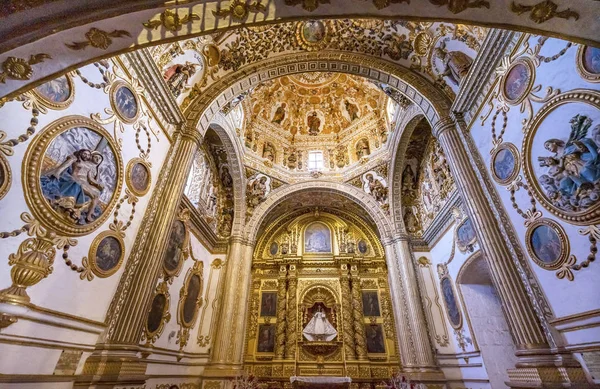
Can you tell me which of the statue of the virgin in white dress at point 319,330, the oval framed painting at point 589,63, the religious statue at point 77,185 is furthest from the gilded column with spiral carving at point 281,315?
the oval framed painting at point 589,63

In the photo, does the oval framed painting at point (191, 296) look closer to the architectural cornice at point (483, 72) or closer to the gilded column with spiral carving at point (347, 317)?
the gilded column with spiral carving at point (347, 317)

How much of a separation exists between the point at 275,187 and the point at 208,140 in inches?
156

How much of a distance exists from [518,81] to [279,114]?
10.8 meters

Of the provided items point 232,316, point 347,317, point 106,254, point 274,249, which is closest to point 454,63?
point 106,254

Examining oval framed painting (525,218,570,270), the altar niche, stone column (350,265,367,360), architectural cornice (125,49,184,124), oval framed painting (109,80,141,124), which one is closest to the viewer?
oval framed painting (525,218,570,270)

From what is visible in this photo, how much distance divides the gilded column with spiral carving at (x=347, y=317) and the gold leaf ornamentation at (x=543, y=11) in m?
12.1

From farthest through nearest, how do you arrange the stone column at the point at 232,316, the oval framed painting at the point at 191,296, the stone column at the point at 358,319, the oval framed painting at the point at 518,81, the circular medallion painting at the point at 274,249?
the circular medallion painting at the point at 274,249
the stone column at the point at 358,319
the stone column at the point at 232,316
the oval framed painting at the point at 191,296
the oval framed painting at the point at 518,81

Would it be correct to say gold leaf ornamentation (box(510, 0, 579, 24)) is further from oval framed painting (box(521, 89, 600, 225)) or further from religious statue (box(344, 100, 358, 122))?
religious statue (box(344, 100, 358, 122))

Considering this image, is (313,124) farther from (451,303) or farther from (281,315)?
(451,303)

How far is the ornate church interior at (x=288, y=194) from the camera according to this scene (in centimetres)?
281

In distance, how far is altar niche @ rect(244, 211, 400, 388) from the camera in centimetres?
1112

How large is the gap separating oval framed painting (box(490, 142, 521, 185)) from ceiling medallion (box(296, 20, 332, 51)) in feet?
20.4

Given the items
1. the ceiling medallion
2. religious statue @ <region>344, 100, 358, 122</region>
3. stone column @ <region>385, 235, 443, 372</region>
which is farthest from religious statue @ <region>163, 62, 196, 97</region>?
stone column @ <region>385, 235, 443, 372</region>

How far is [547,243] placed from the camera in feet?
13.3
